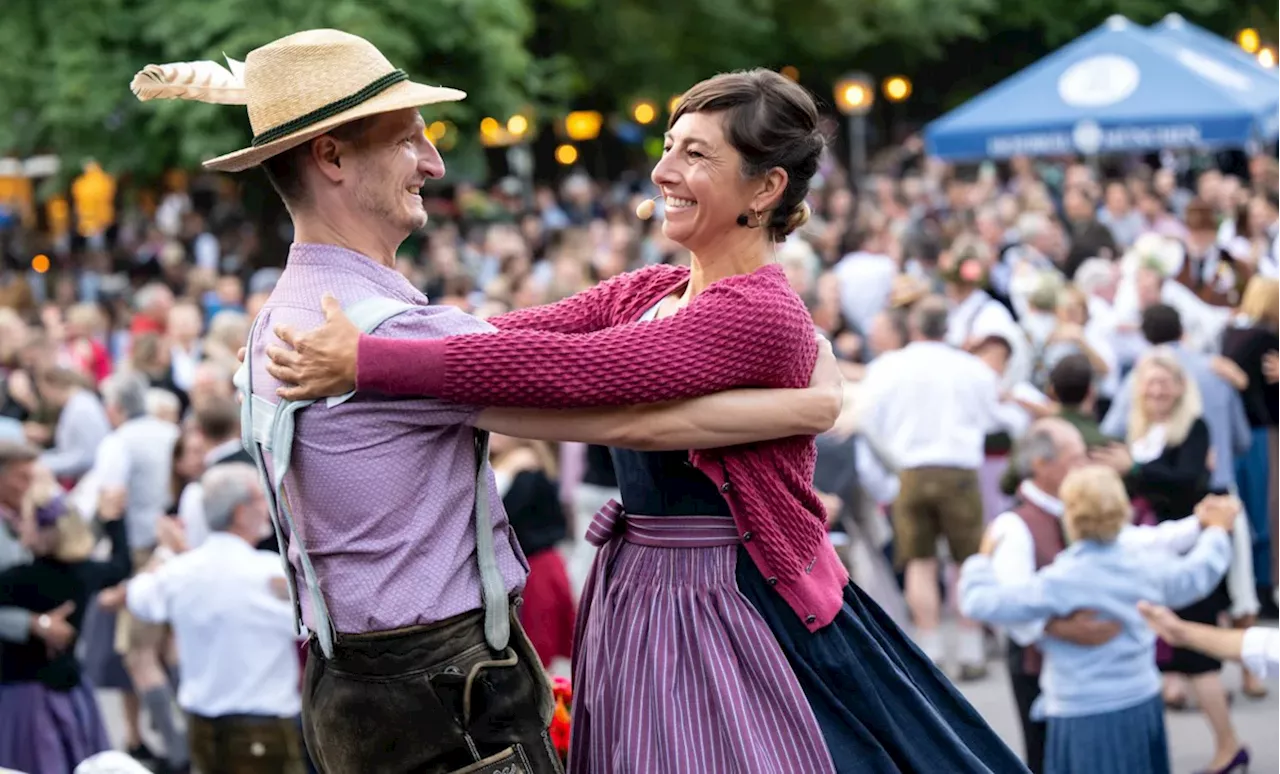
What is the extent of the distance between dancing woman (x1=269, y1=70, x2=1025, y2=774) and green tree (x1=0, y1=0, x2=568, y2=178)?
13023 millimetres

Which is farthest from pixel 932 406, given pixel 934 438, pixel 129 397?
pixel 129 397

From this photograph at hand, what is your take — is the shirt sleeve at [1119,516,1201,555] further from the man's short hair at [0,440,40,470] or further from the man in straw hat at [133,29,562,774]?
the man in straw hat at [133,29,562,774]

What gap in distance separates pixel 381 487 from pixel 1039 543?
13.3 feet

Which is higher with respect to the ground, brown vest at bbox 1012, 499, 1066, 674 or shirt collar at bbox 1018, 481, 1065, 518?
shirt collar at bbox 1018, 481, 1065, 518

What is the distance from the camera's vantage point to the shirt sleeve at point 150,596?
645 cm

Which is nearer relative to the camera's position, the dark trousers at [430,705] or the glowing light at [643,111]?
the dark trousers at [430,705]

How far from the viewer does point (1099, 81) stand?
52.3 feet

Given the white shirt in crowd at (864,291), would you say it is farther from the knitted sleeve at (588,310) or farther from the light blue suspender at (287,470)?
the light blue suspender at (287,470)

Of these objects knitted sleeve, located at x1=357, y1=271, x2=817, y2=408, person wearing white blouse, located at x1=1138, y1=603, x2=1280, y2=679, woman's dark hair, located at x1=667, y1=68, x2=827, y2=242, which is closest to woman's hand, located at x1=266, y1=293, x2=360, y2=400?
knitted sleeve, located at x1=357, y1=271, x2=817, y2=408

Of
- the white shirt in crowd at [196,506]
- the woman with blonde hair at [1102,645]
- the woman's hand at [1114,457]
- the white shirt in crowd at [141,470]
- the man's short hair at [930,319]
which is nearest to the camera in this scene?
the woman with blonde hair at [1102,645]

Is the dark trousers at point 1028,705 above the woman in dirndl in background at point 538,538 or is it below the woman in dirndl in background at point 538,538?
below

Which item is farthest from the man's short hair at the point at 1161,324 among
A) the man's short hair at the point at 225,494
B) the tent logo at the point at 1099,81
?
the tent logo at the point at 1099,81

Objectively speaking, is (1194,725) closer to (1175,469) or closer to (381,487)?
(1175,469)

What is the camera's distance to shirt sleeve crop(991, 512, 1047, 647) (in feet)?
20.2
